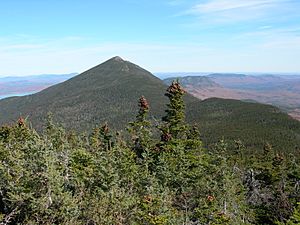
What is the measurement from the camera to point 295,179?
51250mm

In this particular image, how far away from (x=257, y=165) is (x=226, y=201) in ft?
A: 89.8

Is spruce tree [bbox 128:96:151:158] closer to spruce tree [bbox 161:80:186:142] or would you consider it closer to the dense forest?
the dense forest

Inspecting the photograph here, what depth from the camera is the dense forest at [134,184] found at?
68.4 feet

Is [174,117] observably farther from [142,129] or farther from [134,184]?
[134,184]

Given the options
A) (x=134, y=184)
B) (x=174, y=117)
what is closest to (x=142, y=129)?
(x=174, y=117)

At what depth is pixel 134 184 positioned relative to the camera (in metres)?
31.2

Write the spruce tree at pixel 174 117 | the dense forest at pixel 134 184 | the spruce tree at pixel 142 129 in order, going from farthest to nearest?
the spruce tree at pixel 142 129 < the spruce tree at pixel 174 117 < the dense forest at pixel 134 184

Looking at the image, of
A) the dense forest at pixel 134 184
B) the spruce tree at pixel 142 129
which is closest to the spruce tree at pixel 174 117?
the dense forest at pixel 134 184

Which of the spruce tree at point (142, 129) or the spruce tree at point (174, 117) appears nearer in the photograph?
the spruce tree at point (174, 117)

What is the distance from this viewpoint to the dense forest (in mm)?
20859

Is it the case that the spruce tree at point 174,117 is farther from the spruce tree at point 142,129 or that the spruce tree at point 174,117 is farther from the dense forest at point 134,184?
the spruce tree at point 142,129

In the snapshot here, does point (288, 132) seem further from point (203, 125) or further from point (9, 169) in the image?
point (9, 169)

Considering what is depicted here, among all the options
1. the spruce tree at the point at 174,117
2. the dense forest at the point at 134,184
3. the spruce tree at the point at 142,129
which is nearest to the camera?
the dense forest at the point at 134,184

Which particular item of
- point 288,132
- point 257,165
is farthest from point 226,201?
point 288,132
